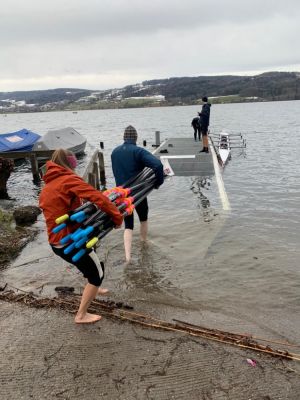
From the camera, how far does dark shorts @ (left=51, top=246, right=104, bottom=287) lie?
452cm

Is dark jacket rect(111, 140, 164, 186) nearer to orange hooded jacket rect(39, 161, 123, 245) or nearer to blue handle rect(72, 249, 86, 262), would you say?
orange hooded jacket rect(39, 161, 123, 245)

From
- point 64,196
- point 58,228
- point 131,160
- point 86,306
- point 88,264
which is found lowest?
point 86,306

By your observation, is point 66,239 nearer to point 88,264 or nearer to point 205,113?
point 88,264

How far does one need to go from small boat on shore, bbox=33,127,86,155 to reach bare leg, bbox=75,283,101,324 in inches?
780

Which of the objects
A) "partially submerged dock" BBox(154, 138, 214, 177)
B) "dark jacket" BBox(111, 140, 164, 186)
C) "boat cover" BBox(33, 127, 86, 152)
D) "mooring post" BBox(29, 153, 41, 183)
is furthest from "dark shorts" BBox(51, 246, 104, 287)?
"boat cover" BBox(33, 127, 86, 152)

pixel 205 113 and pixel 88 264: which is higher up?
pixel 205 113

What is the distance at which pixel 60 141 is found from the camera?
27.0m

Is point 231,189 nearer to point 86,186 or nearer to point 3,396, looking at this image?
point 86,186

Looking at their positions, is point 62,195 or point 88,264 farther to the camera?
point 88,264

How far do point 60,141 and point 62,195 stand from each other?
931 inches

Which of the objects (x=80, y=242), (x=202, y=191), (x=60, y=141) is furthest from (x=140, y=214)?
(x=60, y=141)

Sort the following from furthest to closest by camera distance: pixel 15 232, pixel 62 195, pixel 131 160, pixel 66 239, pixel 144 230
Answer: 1. pixel 15 232
2. pixel 144 230
3. pixel 131 160
4. pixel 66 239
5. pixel 62 195

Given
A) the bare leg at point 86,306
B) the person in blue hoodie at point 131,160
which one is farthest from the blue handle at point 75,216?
the person in blue hoodie at point 131,160

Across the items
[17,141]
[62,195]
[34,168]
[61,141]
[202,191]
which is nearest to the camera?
[62,195]
